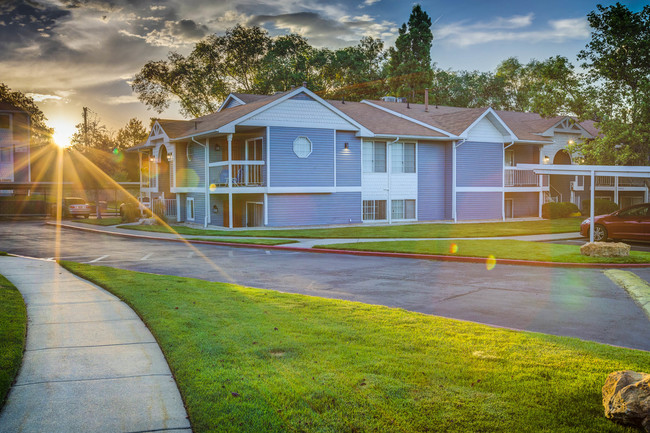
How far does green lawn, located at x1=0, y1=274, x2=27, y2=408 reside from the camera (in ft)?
17.6

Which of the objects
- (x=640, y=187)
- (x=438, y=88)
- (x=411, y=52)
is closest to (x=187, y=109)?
(x=411, y=52)

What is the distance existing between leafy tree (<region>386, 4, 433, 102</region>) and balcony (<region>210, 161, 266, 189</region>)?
31514 mm

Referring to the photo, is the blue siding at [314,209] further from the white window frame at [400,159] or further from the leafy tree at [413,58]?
the leafy tree at [413,58]

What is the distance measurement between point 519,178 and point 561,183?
615 cm

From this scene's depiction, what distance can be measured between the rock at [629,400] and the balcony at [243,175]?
81.6 ft

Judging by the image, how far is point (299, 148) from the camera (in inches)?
1156

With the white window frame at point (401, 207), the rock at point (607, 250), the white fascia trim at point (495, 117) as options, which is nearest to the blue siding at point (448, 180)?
the white fascia trim at point (495, 117)

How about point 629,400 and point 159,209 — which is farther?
point 159,209

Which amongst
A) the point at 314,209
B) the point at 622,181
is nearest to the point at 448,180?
the point at 314,209

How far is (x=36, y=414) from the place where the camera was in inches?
180

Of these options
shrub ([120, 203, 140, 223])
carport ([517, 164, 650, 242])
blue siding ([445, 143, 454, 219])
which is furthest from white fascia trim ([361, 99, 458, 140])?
shrub ([120, 203, 140, 223])

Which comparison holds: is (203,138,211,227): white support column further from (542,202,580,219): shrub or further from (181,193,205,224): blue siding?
(542,202,580,219): shrub

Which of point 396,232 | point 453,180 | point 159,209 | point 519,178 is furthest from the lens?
point 519,178

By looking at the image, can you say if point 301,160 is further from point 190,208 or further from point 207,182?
point 190,208
